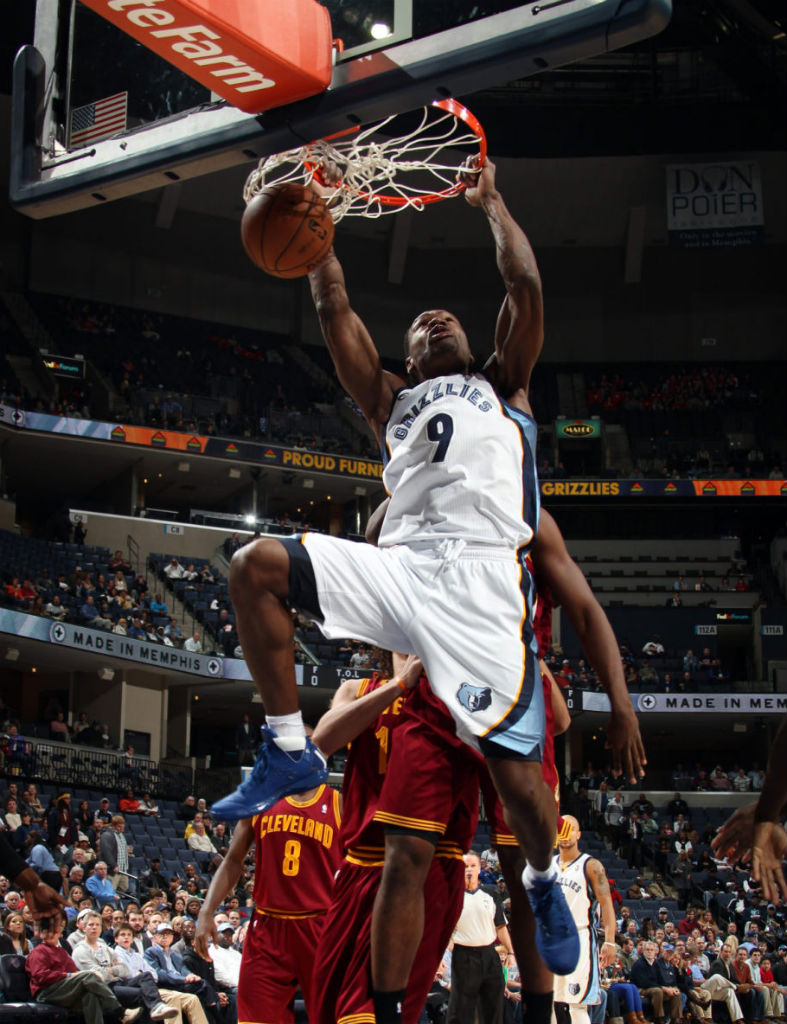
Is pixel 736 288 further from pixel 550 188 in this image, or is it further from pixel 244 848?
pixel 244 848

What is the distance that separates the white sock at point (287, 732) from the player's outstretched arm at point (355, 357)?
1224 mm

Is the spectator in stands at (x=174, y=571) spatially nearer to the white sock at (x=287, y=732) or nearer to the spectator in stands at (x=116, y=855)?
the spectator in stands at (x=116, y=855)

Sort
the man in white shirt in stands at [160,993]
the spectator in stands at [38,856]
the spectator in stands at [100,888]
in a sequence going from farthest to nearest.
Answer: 1. the spectator in stands at [100,888]
2. the spectator in stands at [38,856]
3. the man in white shirt in stands at [160,993]

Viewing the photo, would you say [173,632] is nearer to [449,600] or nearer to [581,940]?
[581,940]

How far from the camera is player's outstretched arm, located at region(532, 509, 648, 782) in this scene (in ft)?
13.1

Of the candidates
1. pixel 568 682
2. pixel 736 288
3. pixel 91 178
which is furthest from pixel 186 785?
pixel 736 288

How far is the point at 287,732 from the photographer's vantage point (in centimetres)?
341

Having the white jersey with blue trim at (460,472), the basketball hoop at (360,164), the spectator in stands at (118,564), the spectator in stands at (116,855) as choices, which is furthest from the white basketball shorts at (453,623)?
the spectator in stands at (118,564)

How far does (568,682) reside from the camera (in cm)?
2780

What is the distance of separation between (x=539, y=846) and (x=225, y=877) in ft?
8.23

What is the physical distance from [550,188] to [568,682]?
1442 cm

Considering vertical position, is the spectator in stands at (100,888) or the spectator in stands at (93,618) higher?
the spectator in stands at (93,618)

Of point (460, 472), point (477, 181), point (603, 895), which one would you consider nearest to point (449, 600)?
point (460, 472)

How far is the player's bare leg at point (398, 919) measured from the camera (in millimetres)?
3857
